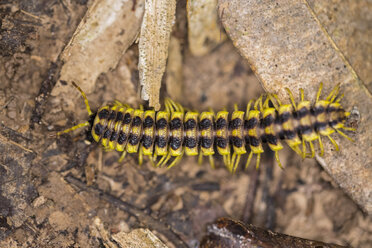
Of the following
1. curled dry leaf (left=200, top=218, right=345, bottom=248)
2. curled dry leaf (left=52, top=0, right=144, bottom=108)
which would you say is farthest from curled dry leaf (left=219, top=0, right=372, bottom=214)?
curled dry leaf (left=52, top=0, right=144, bottom=108)

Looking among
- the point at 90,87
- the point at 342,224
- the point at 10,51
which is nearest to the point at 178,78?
the point at 90,87

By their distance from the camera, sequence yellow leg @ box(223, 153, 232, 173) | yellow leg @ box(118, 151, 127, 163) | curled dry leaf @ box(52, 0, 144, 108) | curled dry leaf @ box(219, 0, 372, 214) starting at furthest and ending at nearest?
yellow leg @ box(223, 153, 232, 173) → yellow leg @ box(118, 151, 127, 163) → curled dry leaf @ box(52, 0, 144, 108) → curled dry leaf @ box(219, 0, 372, 214)

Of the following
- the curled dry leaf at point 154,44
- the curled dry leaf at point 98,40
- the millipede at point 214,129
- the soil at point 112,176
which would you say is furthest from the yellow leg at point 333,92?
the curled dry leaf at point 98,40

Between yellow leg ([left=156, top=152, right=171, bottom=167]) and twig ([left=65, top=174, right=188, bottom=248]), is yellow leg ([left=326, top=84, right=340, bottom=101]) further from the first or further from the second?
twig ([left=65, top=174, right=188, bottom=248])

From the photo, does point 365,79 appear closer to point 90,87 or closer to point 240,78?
point 240,78

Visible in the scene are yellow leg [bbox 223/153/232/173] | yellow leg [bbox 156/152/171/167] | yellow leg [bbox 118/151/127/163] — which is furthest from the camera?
yellow leg [bbox 223/153/232/173]

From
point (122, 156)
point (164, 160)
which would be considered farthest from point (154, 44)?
point (164, 160)

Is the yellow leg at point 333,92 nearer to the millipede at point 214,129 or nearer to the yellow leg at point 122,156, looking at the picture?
the millipede at point 214,129
